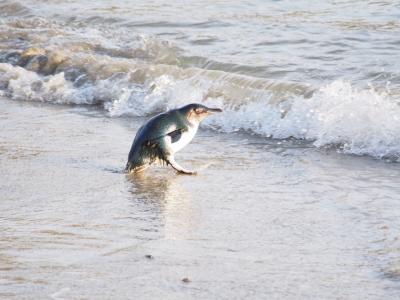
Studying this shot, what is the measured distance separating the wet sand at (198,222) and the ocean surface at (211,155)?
0.01 metres

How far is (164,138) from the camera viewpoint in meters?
6.59

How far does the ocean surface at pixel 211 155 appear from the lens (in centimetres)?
461

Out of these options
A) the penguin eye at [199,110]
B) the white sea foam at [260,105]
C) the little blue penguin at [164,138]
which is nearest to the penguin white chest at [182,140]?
the little blue penguin at [164,138]

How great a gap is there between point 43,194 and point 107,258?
4.73 feet

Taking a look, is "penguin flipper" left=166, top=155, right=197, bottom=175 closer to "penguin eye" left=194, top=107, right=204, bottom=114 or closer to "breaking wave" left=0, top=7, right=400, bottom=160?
"penguin eye" left=194, top=107, right=204, bottom=114

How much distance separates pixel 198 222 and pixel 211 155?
6.71 ft

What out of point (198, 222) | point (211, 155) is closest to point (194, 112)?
point (211, 155)

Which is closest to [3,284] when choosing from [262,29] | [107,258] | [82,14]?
[107,258]

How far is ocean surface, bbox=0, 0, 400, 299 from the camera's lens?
4605mm

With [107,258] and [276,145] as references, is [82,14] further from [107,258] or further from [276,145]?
[107,258]

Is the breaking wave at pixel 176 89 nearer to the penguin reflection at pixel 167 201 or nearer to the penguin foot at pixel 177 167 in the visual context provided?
the penguin foot at pixel 177 167

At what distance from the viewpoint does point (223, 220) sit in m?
5.53

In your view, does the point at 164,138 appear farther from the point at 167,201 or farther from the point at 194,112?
the point at 167,201

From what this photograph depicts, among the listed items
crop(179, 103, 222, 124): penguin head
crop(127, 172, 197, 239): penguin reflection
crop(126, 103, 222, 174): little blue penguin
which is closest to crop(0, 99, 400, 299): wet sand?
crop(127, 172, 197, 239): penguin reflection
